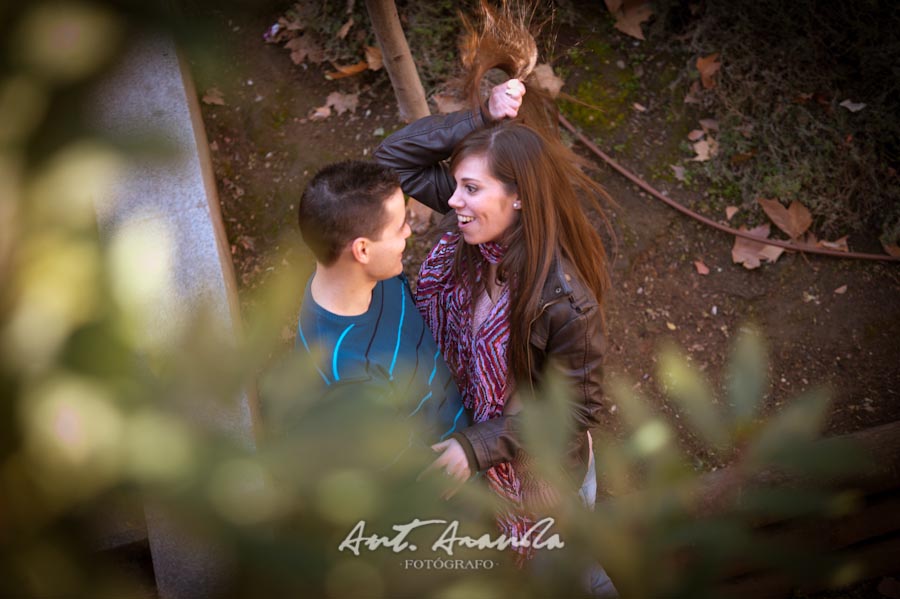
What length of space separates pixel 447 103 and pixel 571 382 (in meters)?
2.34

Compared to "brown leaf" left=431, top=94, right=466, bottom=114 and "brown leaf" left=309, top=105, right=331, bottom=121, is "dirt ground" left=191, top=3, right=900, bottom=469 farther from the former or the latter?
"brown leaf" left=431, top=94, right=466, bottom=114

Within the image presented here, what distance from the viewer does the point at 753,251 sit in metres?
3.83

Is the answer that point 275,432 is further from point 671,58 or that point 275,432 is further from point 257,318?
point 671,58

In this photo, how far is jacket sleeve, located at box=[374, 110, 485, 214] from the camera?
2.38 meters

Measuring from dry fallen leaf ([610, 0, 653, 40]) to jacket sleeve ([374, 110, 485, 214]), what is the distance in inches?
93.9

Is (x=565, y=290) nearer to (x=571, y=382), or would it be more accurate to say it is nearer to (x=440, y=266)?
(x=571, y=382)

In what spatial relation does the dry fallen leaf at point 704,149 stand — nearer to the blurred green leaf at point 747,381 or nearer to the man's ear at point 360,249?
the man's ear at point 360,249

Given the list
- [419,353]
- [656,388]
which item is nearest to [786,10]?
[656,388]

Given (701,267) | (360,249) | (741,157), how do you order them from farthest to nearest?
1. (741,157)
2. (701,267)
3. (360,249)

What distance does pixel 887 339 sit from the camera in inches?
145

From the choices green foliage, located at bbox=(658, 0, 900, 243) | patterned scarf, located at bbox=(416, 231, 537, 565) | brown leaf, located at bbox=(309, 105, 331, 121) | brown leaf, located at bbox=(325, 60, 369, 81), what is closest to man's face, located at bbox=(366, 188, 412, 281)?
patterned scarf, located at bbox=(416, 231, 537, 565)

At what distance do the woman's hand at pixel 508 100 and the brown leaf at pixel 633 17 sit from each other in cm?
244
